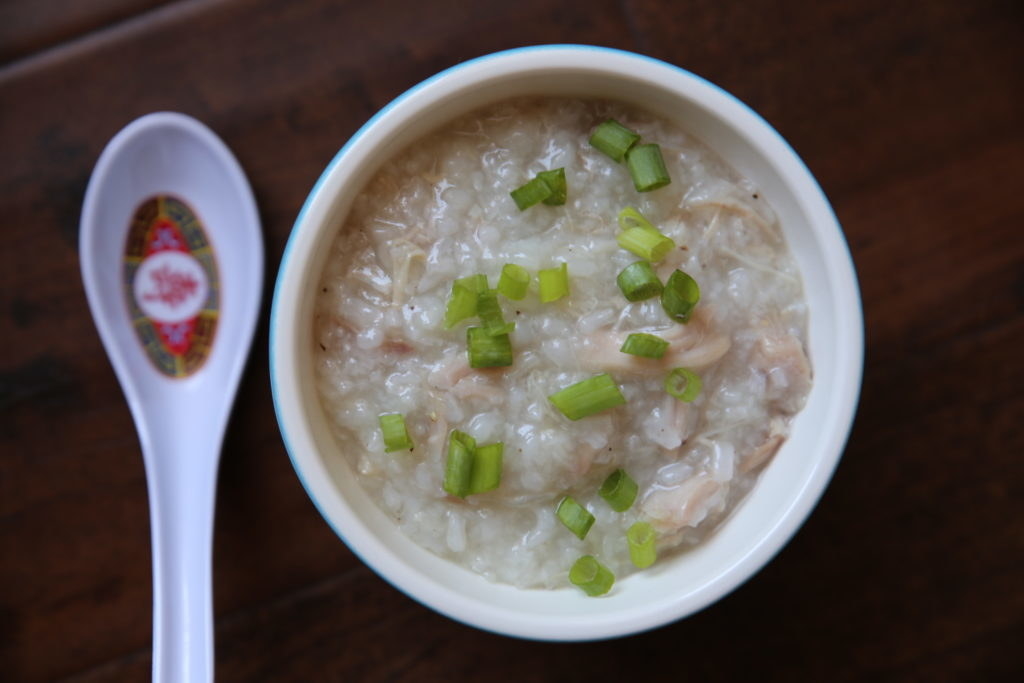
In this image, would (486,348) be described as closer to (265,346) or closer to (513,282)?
(513,282)

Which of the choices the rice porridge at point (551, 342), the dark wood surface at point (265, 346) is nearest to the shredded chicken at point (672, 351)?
the rice porridge at point (551, 342)

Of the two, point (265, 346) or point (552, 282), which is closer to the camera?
point (552, 282)

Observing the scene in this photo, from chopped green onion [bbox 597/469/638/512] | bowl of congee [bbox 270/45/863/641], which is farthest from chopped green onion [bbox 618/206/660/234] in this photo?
chopped green onion [bbox 597/469/638/512]

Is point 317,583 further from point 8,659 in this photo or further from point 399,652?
point 8,659

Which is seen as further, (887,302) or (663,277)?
(887,302)

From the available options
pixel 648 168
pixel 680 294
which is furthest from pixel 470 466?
pixel 648 168

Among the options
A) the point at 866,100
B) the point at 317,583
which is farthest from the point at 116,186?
the point at 866,100
